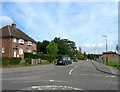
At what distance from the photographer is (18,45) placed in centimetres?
6600

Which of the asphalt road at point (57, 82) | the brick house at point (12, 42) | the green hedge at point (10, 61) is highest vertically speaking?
the brick house at point (12, 42)

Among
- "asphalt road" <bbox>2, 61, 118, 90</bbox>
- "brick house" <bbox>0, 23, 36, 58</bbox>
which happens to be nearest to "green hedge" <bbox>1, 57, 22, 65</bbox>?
"asphalt road" <bbox>2, 61, 118, 90</bbox>

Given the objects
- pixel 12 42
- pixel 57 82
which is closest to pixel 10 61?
pixel 12 42

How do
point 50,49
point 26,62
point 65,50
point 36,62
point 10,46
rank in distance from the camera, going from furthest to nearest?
point 65,50, point 50,49, point 10,46, point 36,62, point 26,62

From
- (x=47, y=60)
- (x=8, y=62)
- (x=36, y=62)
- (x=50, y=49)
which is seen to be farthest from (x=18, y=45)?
(x=50, y=49)

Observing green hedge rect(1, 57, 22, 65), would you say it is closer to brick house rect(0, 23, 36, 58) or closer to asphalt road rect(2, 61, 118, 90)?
asphalt road rect(2, 61, 118, 90)

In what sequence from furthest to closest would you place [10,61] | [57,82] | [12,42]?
[12,42] < [10,61] < [57,82]

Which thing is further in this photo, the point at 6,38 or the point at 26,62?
the point at 6,38

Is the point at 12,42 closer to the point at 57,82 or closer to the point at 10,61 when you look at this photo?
the point at 10,61

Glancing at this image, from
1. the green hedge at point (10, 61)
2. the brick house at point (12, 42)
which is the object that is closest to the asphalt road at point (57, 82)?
the green hedge at point (10, 61)

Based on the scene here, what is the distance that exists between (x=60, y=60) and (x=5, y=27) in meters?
20.2

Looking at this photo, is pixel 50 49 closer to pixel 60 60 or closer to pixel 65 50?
pixel 65 50

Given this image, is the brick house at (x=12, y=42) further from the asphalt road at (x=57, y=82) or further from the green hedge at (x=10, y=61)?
the asphalt road at (x=57, y=82)

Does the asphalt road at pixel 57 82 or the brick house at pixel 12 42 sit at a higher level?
the brick house at pixel 12 42
